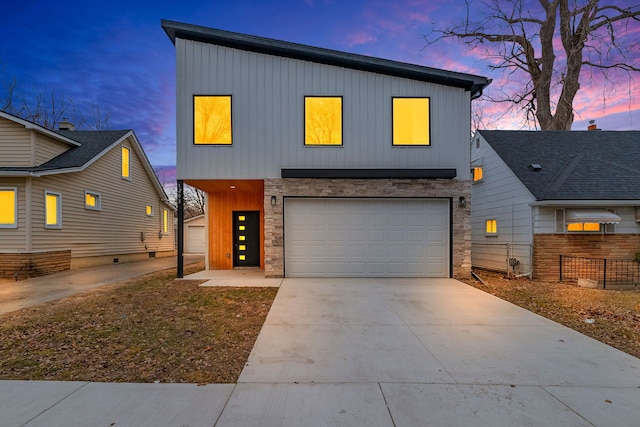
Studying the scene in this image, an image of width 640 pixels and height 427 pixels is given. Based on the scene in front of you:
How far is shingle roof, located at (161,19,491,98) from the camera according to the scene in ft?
30.7

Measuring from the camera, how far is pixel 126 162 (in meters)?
16.2

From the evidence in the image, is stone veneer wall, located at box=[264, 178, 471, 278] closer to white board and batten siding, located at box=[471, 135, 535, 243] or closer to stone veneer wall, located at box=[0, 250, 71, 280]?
white board and batten siding, located at box=[471, 135, 535, 243]

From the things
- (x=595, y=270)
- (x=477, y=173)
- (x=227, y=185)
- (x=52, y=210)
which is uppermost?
(x=477, y=173)

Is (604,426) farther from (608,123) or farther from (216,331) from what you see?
(608,123)

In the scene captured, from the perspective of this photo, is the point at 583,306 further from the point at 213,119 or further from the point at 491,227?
the point at 213,119

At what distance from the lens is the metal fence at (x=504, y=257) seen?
430 inches

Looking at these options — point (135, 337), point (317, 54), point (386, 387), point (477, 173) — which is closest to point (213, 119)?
point (317, 54)

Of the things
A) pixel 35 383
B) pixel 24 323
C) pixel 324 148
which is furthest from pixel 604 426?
pixel 324 148

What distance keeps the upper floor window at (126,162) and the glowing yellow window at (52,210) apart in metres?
4.18

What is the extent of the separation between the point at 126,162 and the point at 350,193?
12814 mm

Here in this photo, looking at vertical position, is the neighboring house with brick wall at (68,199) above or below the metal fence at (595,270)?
above

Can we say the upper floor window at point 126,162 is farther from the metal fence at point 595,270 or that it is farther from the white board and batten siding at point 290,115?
the metal fence at point 595,270

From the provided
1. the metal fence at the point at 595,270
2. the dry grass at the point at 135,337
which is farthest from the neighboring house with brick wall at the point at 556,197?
the dry grass at the point at 135,337

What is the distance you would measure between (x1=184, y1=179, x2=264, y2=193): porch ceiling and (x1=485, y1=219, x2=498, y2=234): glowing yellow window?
9.40 m
